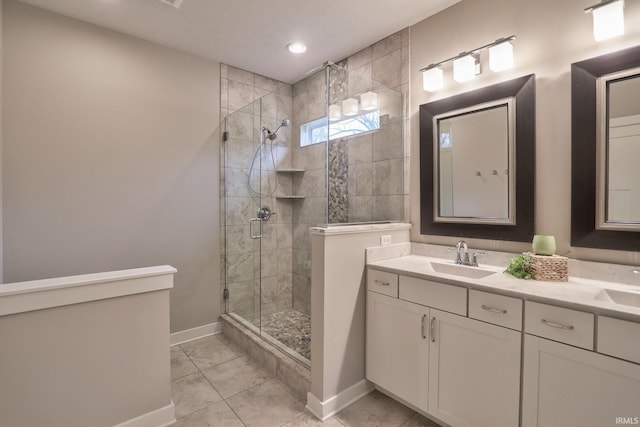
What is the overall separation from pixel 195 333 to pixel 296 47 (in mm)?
2884

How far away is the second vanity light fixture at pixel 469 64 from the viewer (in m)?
1.79

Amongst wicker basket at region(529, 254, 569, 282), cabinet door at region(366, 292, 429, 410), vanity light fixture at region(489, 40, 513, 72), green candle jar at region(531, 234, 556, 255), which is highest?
vanity light fixture at region(489, 40, 513, 72)

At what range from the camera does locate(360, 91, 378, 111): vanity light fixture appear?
8.02ft

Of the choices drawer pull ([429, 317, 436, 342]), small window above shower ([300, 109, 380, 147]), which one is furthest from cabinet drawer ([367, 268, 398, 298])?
small window above shower ([300, 109, 380, 147])

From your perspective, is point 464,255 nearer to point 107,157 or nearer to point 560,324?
point 560,324

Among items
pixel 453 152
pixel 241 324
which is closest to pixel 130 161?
pixel 241 324

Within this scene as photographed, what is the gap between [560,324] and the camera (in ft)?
4.00

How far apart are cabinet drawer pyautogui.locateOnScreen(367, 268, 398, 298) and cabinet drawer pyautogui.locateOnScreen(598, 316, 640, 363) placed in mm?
924

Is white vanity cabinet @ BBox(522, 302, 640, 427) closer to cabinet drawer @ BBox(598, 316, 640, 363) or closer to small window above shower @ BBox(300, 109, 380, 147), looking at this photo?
cabinet drawer @ BBox(598, 316, 640, 363)

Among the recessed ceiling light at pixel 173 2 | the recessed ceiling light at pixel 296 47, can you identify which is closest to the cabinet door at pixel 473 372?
the recessed ceiling light at pixel 296 47

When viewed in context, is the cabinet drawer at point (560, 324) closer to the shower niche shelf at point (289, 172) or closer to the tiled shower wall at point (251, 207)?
the shower niche shelf at point (289, 172)

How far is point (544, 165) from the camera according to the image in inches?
67.4

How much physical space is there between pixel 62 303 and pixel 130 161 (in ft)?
4.63

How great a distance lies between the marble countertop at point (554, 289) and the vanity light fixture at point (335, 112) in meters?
1.19
